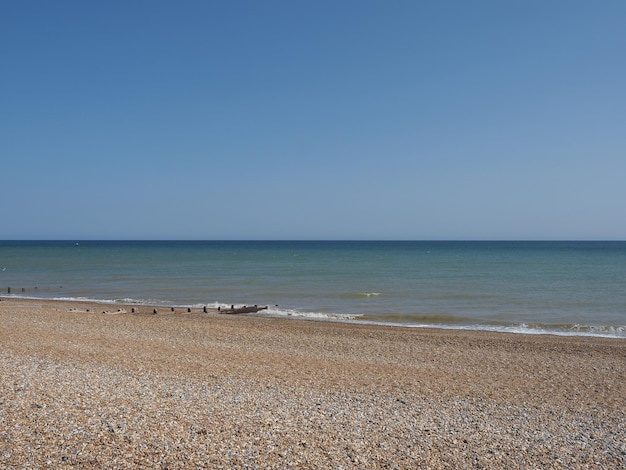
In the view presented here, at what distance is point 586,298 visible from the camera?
29.4 meters

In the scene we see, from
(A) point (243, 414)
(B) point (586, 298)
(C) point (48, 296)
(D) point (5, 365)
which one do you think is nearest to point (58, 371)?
(D) point (5, 365)

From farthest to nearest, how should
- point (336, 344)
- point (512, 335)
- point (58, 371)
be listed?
point (512, 335) < point (336, 344) < point (58, 371)

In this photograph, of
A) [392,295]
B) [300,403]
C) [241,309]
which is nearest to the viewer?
[300,403]

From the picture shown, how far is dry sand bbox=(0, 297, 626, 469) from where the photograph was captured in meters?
6.50

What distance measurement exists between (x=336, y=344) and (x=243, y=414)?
8.33 metres

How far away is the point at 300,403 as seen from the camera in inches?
343

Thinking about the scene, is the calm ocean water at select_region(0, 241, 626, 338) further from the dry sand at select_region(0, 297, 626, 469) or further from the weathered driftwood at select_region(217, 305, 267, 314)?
the dry sand at select_region(0, 297, 626, 469)

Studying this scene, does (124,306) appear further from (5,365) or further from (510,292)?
(510,292)

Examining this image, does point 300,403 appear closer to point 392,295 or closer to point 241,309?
point 241,309

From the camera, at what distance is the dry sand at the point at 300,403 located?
6496mm

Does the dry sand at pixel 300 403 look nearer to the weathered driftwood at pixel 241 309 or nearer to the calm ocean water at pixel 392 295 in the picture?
the calm ocean water at pixel 392 295

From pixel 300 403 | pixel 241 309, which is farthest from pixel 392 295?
pixel 300 403

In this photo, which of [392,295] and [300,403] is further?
[392,295]

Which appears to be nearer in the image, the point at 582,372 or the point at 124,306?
the point at 582,372
